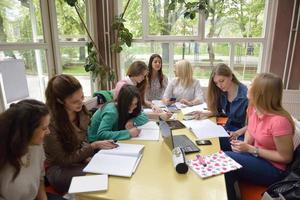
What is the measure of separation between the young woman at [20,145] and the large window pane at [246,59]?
315cm

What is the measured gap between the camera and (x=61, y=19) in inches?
113

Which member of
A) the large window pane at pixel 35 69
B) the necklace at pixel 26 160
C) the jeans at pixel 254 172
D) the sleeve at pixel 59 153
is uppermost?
the large window pane at pixel 35 69

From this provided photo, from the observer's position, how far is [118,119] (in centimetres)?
164

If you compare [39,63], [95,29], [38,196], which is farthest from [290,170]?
[95,29]

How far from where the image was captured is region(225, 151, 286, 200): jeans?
1308 mm

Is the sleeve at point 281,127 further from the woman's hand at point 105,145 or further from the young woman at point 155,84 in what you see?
the young woman at point 155,84

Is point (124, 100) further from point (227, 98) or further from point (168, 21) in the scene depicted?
point (168, 21)

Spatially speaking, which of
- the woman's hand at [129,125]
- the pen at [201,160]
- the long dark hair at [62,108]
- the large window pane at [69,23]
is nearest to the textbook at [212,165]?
the pen at [201,160]

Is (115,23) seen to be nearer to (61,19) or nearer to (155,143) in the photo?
(61,19)

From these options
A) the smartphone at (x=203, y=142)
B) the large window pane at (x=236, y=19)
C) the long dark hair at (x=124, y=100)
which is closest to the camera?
the smartphone at (x=203, y=142)

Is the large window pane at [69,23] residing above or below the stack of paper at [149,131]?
above

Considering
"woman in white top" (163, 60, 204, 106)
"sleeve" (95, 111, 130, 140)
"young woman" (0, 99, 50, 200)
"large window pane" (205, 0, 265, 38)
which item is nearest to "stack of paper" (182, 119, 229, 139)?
"sleeve" (95, 111, 130, 140)

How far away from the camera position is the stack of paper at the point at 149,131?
1.55 metres

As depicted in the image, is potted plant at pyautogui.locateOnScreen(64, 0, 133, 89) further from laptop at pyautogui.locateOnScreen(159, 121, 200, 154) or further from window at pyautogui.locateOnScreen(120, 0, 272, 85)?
laptop at pyautogui.locateOnScreen(159, 121, 200, 154)
